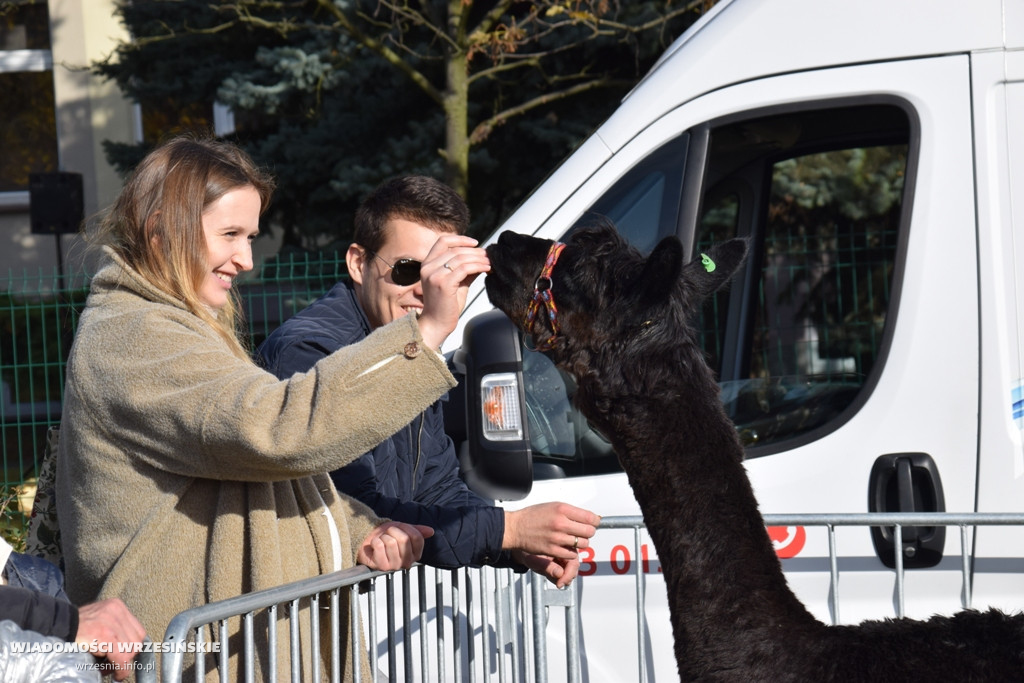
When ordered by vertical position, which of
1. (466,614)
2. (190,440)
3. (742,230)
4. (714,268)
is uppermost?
(742,230)

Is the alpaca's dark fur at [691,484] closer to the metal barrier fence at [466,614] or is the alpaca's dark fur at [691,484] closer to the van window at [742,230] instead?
Result: the metal barrier fence at [466,614]

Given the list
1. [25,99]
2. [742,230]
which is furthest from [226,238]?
[25,99]

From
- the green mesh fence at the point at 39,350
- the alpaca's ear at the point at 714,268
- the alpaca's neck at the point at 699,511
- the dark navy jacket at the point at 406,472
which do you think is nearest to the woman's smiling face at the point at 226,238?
the dark navy jacket at the point at 406,472

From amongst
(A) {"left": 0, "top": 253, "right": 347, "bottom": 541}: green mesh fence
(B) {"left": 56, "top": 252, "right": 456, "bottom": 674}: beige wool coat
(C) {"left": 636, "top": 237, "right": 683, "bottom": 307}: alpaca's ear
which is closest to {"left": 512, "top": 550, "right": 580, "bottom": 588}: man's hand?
(B) {"left": 56, "top": 252, "right": 456, "bottom": 674}: beige wool coat

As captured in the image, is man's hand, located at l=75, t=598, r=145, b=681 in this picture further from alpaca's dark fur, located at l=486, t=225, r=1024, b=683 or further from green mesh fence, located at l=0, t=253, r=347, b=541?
green mesh fence, located at l=0, t=253, r=347, b=541

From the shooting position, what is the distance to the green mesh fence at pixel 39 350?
749cm

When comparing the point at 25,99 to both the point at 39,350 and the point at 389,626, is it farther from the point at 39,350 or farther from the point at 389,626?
the point at 389,626

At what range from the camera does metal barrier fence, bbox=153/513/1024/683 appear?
2135 millimetres

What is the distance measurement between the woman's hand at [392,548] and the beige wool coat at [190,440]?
0.17 meters

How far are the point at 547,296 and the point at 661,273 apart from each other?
27 cm

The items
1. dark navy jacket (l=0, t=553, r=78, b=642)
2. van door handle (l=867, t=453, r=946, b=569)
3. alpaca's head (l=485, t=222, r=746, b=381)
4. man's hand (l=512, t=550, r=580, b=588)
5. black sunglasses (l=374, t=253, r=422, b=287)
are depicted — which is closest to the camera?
dark navy jacket (l=0, t=553, r=78, b=642)

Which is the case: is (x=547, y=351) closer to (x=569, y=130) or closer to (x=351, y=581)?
(x=351, y=581)

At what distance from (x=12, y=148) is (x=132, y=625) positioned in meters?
15.8

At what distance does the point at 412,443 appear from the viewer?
9.08 ft
